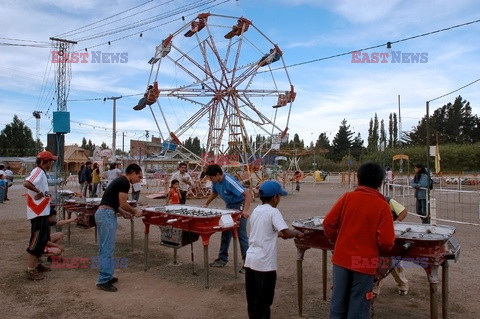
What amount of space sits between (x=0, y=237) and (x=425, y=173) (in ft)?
33.1

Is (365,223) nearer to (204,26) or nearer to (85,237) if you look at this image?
(85,237)

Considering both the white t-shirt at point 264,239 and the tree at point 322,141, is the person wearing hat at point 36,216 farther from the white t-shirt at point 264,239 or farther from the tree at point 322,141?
the tree at point 322,141

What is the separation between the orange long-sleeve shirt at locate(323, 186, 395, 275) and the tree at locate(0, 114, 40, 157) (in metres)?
63.1

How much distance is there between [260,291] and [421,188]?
749 centimetres

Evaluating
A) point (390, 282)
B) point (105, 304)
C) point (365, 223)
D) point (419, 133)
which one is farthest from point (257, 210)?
point (419, 133)

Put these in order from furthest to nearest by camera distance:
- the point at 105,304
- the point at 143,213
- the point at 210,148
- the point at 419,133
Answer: the point at 419,133, the point at 210,148, the point at 143,213, the point at 105,304

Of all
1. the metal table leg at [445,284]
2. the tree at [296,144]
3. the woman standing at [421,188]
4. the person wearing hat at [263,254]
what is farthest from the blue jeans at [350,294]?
the tree at [296,144]

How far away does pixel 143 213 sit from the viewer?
239 inches

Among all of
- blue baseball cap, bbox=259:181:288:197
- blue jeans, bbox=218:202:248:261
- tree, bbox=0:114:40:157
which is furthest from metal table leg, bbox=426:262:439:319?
tree, bbox=0:114:40:157

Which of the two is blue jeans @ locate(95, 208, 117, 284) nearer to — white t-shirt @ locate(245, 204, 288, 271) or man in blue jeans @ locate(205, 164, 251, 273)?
man in blue jeans @ locate(205, 164, 251, 273)

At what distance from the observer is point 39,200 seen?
555 centimetres

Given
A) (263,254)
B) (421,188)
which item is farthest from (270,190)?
(421,188)

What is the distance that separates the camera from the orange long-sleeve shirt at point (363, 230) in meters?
2.97

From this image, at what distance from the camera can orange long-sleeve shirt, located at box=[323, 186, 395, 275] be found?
2.97 meters
